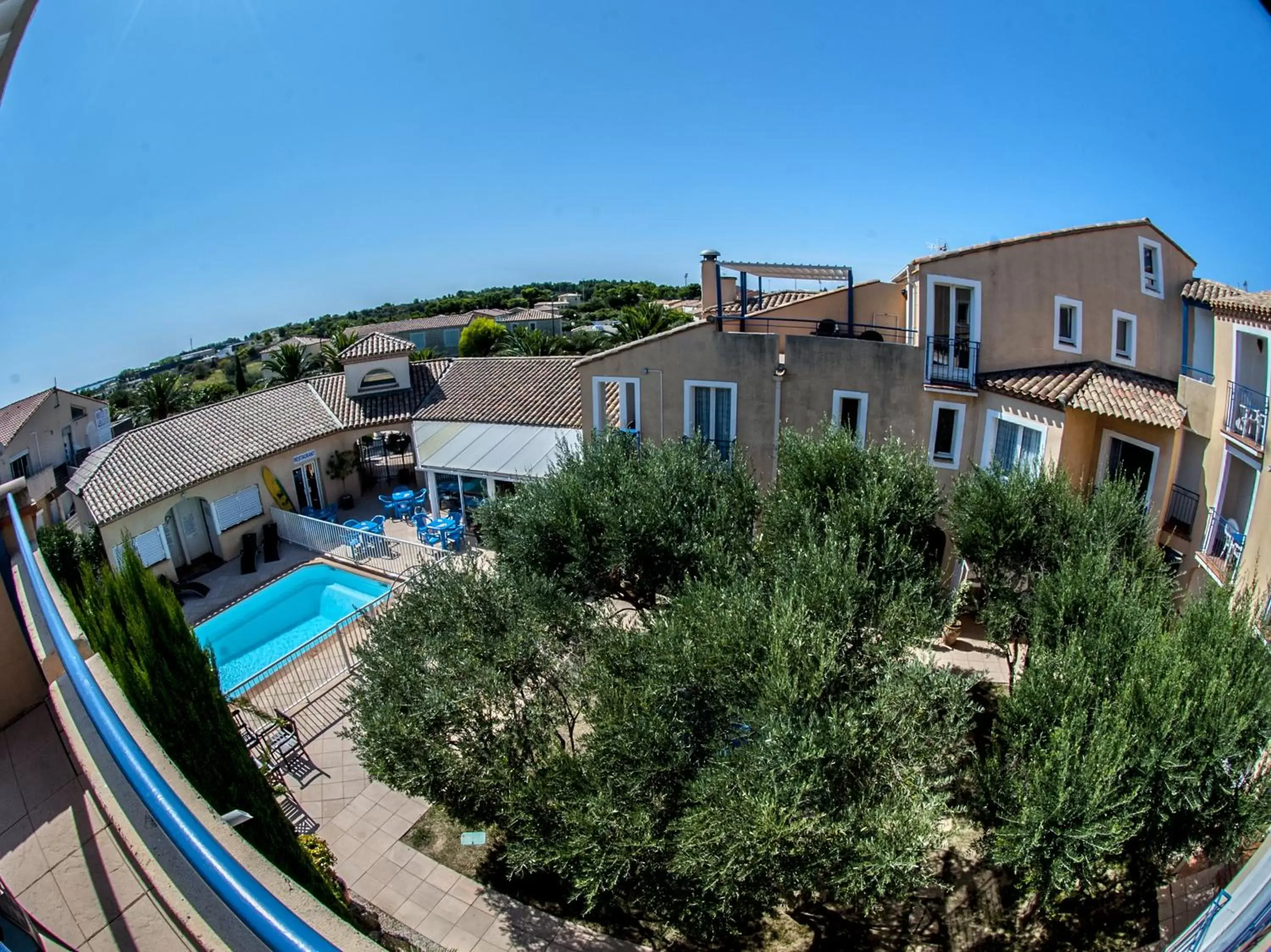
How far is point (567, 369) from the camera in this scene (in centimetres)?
3158

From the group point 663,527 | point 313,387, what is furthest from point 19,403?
point 313,387

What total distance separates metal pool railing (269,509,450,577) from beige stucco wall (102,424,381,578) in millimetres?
1264

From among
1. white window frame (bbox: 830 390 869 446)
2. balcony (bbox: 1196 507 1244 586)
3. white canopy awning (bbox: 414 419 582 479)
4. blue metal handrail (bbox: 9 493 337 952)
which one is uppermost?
blue metal handrail (bbox: 9 493 337 952)

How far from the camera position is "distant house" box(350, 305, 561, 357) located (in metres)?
89.9

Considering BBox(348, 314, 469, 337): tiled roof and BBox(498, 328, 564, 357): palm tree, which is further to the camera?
BBox(348, 314, 469, 337): tiled roof

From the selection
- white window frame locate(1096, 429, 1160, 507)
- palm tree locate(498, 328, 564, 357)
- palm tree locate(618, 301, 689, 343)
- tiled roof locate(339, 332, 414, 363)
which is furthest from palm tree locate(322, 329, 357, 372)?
white window frame locate(1096, 429, 1160, 507)

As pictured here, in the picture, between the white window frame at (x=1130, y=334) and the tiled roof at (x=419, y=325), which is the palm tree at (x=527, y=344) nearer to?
the tiled roof at (x=419, y=325)

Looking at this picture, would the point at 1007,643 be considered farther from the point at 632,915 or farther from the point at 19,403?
the point at 19,403

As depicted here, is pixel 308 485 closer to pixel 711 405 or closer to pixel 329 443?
pixel 329 443

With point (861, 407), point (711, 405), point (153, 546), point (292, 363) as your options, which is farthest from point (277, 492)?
point (861, 407)

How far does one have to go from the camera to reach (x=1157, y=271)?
61.7 ft

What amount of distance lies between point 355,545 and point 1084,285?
84.5 feet

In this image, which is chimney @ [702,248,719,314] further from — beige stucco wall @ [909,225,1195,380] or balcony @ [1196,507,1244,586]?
balcony @ [1196,507,1244,586]

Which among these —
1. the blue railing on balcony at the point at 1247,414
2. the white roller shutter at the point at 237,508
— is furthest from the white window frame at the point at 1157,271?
the white roller shutter at the point at 237,508
